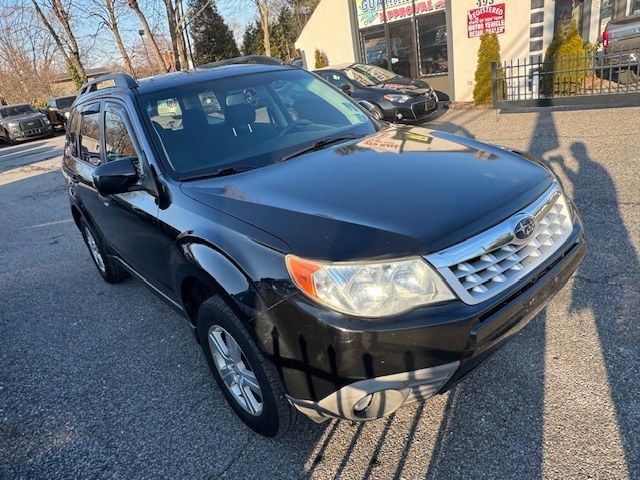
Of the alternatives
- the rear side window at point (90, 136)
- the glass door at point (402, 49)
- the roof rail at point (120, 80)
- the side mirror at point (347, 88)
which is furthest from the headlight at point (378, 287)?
the glass door at point (402, 49)

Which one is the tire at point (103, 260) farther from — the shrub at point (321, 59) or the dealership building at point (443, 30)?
the shrub at point (321, 59)

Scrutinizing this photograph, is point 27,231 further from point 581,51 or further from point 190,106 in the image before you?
point 581,51

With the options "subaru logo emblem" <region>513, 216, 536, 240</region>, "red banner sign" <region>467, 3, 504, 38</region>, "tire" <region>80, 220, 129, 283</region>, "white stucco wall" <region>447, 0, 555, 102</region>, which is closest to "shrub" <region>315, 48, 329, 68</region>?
"white stucco wall" <region>447, 0, 555, 102</region>

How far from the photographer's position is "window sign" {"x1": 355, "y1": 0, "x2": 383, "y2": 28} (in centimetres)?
1407

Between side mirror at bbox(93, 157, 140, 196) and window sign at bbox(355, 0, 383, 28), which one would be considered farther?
window sign at bbox(355, 0, 383, 28)

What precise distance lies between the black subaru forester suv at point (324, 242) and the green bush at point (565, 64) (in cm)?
813

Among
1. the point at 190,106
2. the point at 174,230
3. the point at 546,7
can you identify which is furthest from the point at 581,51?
the point at 174,230

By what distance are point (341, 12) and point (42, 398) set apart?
1455 cm

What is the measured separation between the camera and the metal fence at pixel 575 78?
8.73 meters

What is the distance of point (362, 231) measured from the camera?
197 cm

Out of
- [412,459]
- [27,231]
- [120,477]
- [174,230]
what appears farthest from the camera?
[27,231]

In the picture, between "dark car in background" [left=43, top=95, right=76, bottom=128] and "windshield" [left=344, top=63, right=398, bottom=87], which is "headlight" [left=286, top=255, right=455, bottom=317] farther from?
"dark car in background" [left=43, top=95, right=76, bottom=128]

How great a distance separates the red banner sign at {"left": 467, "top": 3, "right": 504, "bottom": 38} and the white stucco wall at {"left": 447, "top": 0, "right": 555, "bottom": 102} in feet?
0.31

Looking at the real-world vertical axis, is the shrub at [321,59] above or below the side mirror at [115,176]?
above
